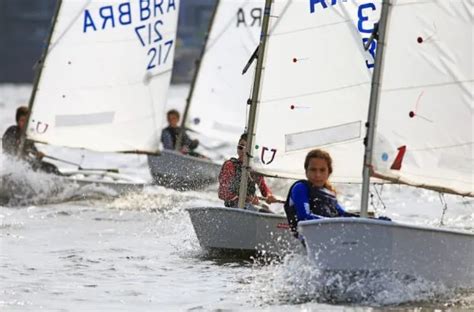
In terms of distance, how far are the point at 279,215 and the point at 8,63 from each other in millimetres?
80594

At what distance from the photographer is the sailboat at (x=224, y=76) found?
18.6m

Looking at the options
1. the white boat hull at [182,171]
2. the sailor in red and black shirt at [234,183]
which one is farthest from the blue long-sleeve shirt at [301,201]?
the white boat hull at [182,171]

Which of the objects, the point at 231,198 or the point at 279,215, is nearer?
the point at 279,215

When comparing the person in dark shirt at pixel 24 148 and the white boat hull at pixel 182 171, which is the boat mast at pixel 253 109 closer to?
the person in dark shirt at pixel 24 148

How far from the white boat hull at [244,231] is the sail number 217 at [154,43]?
6289 mm

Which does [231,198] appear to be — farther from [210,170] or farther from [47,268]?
[210,170]

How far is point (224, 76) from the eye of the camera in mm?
19016

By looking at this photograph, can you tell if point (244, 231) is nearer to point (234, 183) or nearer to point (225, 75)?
point (234, 183)

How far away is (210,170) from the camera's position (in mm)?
17297

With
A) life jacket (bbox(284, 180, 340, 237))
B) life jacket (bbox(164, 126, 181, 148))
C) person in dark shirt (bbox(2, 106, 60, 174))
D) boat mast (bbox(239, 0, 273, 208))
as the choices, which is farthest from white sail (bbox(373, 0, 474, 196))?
life jacket (bbox(164, 126, 181, 148))

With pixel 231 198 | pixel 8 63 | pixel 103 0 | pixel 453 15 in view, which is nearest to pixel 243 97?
pixel 103 0

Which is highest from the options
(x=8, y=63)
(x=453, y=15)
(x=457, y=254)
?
(x=8, y=63)

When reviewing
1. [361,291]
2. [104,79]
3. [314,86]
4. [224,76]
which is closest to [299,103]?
[314,86]

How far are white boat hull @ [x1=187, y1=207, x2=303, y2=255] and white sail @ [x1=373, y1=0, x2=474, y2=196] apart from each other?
1.41 metres
